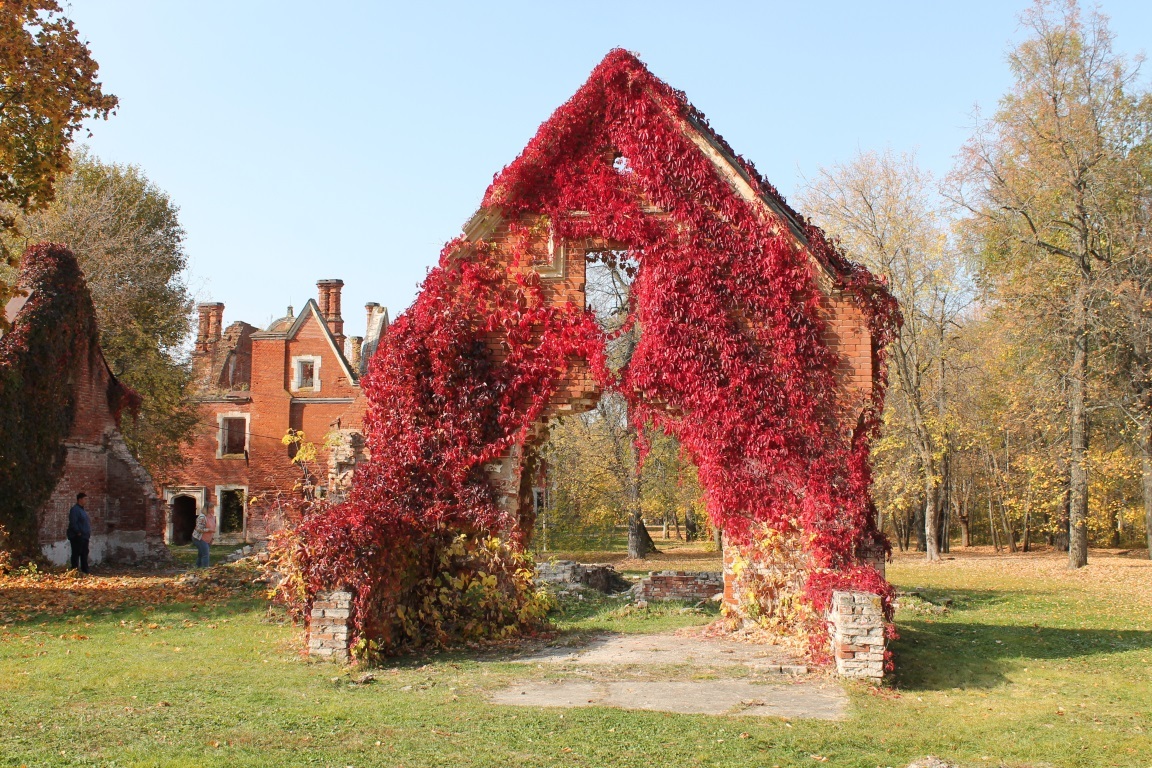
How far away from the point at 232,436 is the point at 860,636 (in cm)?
3312

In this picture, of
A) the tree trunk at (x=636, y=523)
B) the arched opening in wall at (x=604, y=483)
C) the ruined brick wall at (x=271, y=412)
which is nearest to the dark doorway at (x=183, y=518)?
the ruined brick wall at (x=271, y=412)

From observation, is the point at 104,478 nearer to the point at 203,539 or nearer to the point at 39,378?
the point at 203,539

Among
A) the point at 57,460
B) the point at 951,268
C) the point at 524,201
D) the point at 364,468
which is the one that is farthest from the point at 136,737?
the point at 951,268

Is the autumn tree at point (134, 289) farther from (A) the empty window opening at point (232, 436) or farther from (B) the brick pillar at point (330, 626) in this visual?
(B) the brick pillar at point (330, 626)

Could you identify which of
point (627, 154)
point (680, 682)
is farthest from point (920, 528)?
point (680, 682)

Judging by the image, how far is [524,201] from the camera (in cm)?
1219

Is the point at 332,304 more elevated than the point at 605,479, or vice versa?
the point at 332,304

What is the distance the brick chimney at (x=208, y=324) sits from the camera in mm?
40562

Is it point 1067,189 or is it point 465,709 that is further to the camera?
point 1067,189

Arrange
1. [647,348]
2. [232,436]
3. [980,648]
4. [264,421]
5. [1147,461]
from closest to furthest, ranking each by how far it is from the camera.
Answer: [647,348] → [980,648] → [1147,461] → [264,421] → [232,436]

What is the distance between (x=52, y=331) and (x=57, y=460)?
2857 millimetres

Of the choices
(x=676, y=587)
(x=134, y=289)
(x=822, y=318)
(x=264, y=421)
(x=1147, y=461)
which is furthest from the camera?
(x=264, y=421)

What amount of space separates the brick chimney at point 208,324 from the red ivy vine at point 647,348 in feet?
103

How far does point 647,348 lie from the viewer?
456 inches
